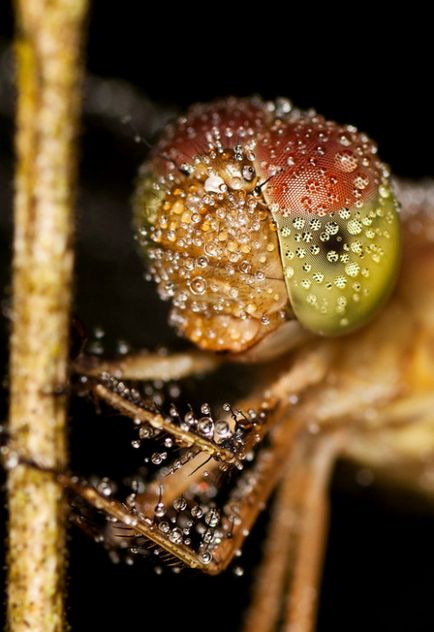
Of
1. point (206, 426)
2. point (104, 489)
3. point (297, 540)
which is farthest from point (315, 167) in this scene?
point (297, 540)

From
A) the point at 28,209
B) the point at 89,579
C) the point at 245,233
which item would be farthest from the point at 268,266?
the point at 89,579

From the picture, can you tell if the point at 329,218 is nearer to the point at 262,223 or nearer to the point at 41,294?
the point at 262,223

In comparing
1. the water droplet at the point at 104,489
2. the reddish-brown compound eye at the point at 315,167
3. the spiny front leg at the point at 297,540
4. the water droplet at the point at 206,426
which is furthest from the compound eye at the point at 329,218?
the spiny front leg at the point at 297,540

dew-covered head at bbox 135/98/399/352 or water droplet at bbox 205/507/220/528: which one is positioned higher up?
dew-covered head at bbox 135/98/399/352

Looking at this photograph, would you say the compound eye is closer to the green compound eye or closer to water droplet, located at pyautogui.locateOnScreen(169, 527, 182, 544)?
the green compound eye

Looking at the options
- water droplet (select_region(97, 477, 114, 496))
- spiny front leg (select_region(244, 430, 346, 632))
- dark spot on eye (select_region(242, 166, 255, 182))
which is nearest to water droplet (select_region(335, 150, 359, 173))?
dark spot on eye (select_region(242, 166, 255, 182))

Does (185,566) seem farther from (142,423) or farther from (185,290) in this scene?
(185,290)
